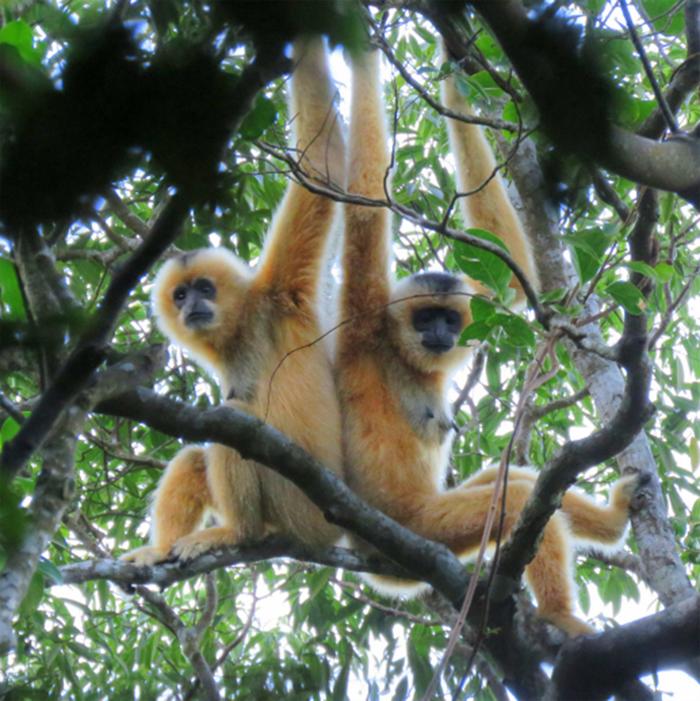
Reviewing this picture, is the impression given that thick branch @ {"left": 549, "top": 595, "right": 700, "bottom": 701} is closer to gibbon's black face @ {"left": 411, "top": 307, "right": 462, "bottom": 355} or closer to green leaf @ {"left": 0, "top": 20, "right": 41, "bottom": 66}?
gibbon's black face @ {"left": 411, "top": 307, "right": 462, "bottom": 355}

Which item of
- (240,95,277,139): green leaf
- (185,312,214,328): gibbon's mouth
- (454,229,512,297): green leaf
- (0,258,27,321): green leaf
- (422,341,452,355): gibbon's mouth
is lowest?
(0,258,27,321): green leaf

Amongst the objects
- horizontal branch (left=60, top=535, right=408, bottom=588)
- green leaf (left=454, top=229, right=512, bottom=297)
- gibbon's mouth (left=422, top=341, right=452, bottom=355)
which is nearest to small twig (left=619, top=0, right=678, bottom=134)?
green leaf (left=454, top=229, right=512, bottom=297)

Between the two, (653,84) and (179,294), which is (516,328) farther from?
(179,294)

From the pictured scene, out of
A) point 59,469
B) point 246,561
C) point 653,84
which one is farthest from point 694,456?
point 59,469

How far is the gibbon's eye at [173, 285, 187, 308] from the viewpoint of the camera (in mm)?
5010

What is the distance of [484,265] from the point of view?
278 cm

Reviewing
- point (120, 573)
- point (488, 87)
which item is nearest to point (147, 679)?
point (120, 573)

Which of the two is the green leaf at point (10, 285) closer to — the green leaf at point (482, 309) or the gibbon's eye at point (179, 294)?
the green leaf at point (482, 309)

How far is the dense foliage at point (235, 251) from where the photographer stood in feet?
2.35

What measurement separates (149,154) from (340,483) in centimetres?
263

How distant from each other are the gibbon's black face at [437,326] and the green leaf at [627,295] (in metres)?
2.37

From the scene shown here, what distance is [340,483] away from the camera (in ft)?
10.8

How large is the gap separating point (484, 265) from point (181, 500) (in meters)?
2.42

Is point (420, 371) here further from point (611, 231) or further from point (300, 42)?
point (300, 42)
